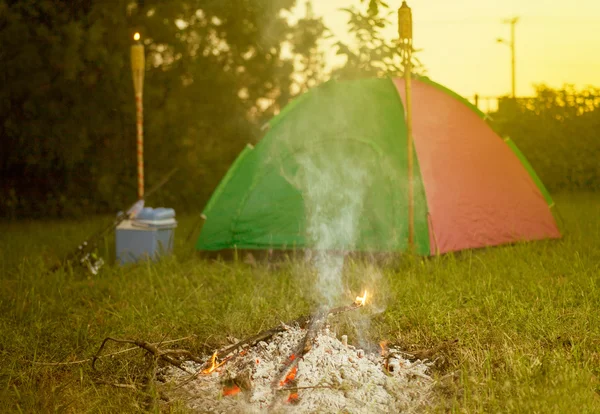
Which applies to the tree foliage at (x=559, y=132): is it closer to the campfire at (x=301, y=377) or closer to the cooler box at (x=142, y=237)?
the cooler box at (x=142, y=237)

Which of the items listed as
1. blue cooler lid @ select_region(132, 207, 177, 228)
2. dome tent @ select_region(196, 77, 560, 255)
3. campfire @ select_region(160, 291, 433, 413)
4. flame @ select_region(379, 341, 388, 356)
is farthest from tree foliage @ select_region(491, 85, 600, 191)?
campfire @ select_region(160, 291, 433, 413)

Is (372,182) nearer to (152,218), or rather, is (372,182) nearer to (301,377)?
(152,218)

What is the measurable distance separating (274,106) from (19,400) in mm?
8003

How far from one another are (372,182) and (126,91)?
4.86 meters

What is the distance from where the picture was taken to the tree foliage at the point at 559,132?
1113cm

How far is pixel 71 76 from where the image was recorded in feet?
28.4

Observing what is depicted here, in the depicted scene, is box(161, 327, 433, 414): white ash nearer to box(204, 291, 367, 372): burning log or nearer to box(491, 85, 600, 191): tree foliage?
box(204, 291, 367, 372): burning log

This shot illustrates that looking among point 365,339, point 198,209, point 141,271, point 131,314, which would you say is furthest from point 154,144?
point 365,339

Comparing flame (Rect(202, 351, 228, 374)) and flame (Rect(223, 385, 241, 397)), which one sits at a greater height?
flame (Rect(202, 351, 228, 374))

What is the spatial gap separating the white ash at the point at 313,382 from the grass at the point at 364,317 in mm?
146

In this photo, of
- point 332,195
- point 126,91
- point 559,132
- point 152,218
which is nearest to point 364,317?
point 332,195

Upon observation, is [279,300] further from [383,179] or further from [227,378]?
[383,179]

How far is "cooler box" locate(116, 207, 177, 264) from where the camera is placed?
5.81 meters

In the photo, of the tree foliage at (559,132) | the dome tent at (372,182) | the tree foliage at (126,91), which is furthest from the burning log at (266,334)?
the tree foliage at (559,132)
